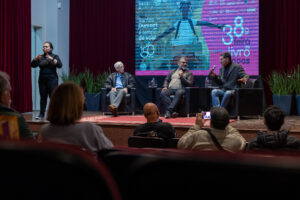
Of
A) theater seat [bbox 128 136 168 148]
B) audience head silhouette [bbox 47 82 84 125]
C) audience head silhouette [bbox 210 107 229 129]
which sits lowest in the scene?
theater seat [bbox 128 136 168 148]

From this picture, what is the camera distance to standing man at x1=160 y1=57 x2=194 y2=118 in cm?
609

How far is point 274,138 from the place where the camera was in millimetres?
2232

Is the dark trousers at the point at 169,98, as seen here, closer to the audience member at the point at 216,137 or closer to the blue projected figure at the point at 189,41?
the blue projected figure at the point at 189,41

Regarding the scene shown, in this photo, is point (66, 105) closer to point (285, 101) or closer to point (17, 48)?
point (285, 101)

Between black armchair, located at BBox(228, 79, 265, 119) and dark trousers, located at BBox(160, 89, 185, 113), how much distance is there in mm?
810

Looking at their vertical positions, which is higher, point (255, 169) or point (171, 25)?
point (171, 25)

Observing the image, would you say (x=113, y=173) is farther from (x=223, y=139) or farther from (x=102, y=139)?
(x=223, y=139)

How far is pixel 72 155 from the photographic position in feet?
2.37

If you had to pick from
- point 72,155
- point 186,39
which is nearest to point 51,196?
point 72,155

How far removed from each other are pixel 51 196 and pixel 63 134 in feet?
3.03

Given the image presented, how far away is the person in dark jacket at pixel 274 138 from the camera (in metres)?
2.21

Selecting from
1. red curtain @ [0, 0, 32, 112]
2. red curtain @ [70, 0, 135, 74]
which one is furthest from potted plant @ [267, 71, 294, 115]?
red curtain @ [0, 0, 32, 112]

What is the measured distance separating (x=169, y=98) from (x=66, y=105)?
4591 mm

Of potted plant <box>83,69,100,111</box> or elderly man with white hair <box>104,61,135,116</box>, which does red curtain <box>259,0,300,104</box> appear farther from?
potted plant <box>83,69,100,111</box>
